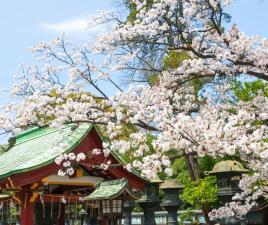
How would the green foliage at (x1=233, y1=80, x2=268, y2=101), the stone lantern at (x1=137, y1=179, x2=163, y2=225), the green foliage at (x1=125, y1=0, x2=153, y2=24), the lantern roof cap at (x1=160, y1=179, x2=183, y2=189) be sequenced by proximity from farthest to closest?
the green foliage at (x1=125, y1=0, x2=153, y2=24), the lantern roof cap at (x1=160, y1=179, x2=183, y2=189), the stone lantern at (x1=137, y1=179, x2=163, y2=225), the green foliage at (x1=233, y1=80, x2=268, y2=101)

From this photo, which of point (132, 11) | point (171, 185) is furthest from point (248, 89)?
point (132, 11)

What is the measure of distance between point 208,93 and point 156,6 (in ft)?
8.03

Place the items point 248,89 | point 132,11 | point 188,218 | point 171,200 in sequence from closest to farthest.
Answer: point 248,89
point 171,200
point 188,218
point 132,11

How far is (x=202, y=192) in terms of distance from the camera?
14.1 m

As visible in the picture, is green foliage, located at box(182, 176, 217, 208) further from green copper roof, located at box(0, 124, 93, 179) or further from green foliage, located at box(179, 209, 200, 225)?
green copper roof, located at box(0, 124, 93, 179)

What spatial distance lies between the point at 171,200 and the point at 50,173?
5980mm

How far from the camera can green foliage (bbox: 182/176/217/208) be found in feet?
45.7

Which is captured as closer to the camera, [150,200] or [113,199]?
[113,199]

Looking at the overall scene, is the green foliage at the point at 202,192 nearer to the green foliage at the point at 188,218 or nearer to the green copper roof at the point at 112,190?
the green foliage at the point at 188,218

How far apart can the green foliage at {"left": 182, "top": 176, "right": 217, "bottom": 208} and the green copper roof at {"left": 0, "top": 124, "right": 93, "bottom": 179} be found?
5160 millimetres

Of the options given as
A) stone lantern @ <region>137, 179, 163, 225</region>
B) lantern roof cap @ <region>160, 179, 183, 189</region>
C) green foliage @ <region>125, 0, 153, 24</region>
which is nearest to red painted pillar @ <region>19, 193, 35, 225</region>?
stone lantern @ <region>137, 179, 163, 225</region>

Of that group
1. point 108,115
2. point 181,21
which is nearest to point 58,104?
point 108,115

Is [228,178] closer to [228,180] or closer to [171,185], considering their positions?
[228,180]

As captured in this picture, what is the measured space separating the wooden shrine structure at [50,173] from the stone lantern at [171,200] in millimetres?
3671
